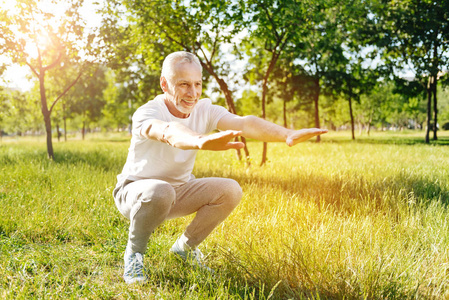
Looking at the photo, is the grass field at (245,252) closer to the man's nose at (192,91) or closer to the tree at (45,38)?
the man's nose at (192,91)

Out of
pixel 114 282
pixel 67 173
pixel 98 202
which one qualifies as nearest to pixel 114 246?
pixel 114 282

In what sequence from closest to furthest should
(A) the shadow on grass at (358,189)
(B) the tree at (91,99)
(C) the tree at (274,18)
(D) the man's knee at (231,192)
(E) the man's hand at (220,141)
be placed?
(E) the man's hand at (220,141)
(D) the man's knee at (231,192)
(A) the shadow on grass at (358,189)
(C) the tree at (274,18)
(B) the tree at (91,99)

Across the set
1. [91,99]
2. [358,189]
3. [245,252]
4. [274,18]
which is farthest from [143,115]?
[91,99]

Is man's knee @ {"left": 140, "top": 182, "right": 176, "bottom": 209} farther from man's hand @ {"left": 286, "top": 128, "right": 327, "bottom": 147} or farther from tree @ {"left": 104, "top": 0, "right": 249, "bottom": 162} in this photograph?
tree @ {"left": 104, "top": 0, "right": 249, "bottom": 162}

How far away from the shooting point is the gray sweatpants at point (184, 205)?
2615 mm

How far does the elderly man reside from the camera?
256cm

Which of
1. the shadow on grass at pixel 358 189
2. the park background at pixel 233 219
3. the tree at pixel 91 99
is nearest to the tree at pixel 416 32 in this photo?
the park background at pixel 233 219

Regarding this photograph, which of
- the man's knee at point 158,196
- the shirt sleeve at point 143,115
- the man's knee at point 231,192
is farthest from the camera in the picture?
the man's knee at point 231,192

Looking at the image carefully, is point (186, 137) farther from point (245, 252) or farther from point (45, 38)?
point (45, 38)

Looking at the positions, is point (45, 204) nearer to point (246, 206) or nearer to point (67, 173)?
point (67, 173)

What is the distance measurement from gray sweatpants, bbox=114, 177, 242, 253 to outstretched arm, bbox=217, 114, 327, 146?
20.4 inches

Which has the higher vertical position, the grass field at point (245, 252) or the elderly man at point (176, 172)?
the elderly man at point (176, 172)

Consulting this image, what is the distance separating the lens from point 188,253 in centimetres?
294

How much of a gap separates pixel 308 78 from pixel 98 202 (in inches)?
880
